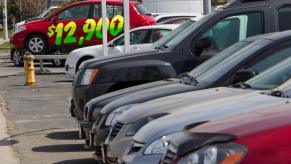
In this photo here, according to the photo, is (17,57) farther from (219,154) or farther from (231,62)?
(219,154)

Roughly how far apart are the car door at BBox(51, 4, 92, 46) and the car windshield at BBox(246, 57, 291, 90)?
61.5 feet

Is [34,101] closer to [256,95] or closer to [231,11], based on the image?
[231,11]

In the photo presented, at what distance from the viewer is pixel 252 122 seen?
4188mm

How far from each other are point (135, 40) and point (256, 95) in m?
14.5

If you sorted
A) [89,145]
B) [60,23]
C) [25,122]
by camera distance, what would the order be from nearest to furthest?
[89,145] → [25,122] → [60,23]

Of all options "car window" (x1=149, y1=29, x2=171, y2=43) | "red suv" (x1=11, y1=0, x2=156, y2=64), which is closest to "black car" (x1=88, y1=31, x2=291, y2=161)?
"car window" (x1=149, y1=29, x2=171, y2=43)

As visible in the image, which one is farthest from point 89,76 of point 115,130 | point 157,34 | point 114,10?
point 114,10

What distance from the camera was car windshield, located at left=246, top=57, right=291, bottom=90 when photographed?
6.66 m

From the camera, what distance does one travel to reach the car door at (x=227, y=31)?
392 inches

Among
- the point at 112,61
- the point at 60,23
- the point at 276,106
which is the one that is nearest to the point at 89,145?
the point at 112,61

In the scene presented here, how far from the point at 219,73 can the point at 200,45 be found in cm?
186

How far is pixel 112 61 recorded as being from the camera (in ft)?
33.1

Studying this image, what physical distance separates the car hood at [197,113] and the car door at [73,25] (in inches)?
754

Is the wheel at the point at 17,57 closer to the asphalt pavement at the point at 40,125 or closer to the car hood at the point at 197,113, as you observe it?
the asphalt pavement at the point at 40,125
